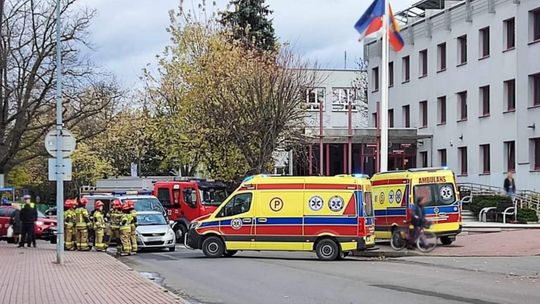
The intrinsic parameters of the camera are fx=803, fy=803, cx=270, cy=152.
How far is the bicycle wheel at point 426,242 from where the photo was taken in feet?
82.5

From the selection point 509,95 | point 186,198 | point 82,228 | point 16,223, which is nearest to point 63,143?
point 82,228

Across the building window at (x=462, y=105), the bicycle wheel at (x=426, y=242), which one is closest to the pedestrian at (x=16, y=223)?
the bicycle wheel at (x=426, y=242)

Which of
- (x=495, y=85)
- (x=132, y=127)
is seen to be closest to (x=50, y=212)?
(x=132, y=127)

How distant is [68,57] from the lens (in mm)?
39344

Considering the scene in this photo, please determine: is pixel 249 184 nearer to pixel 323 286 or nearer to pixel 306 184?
pixel 306 184

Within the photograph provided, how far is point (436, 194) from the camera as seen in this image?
26.0 meters

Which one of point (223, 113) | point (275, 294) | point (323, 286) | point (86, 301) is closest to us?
point (86, 301)

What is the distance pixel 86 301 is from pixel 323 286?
496 centimetres

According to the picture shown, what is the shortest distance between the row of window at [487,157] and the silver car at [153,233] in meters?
20.2

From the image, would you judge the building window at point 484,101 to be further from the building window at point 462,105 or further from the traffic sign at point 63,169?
the traffic sign at point 63,169

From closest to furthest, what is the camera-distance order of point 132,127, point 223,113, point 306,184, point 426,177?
point 306,184, point 426,177, point 223,113, point 132,127

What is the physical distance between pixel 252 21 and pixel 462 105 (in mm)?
14102

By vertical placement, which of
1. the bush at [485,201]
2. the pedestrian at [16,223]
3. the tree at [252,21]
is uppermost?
the tree at [252,21]

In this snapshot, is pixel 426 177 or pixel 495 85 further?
pixel 495 85
